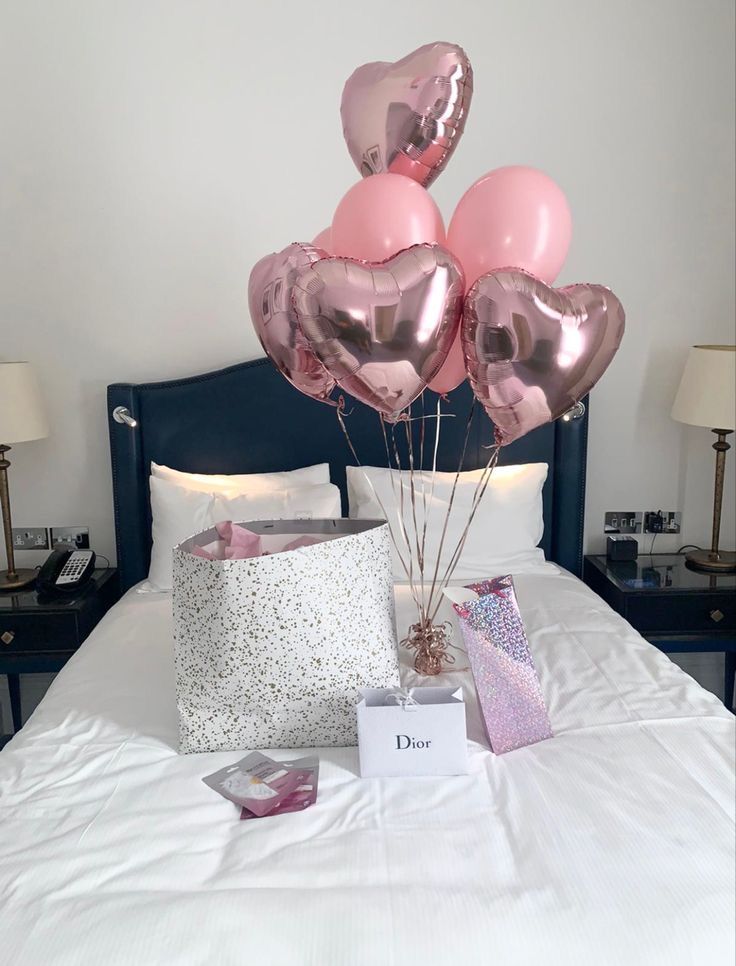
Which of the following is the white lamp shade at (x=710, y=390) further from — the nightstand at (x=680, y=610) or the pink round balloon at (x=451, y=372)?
the pink round balloon at (x=451, y=372)

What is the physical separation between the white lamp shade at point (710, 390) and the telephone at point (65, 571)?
6.31ft

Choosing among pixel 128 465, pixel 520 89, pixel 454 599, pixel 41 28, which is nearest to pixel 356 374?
pixel 454 599

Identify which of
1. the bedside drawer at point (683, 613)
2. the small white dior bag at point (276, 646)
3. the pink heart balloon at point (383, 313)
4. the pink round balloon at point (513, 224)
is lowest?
the bedside drawer at point (683, 613)

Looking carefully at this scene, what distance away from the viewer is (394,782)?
146 cm

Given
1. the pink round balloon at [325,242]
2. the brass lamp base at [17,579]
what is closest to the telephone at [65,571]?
the brass lamp base at [17,579]

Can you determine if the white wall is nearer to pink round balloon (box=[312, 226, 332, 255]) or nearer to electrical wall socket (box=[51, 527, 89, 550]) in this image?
electrical wall socket (box=[51, 527, 89, 550])

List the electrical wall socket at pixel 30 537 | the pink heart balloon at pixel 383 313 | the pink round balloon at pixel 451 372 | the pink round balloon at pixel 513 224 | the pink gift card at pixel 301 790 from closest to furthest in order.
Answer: the pink gift card at pixel 301 790 → the pink heart balloon at pixel 383 313 → the pink round balloon at pixel 513 224 → the pink round balloon at pixel 451 372 → the electrical wall socket at pixel 30 537

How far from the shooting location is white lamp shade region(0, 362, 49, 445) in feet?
8.55

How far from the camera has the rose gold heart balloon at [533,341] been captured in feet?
4.95

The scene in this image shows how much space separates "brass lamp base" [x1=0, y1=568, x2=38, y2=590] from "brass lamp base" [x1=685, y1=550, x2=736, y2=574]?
2122 mm

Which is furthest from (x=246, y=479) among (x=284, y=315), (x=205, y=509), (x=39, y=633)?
(x=284, y=315)

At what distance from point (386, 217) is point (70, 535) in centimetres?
181

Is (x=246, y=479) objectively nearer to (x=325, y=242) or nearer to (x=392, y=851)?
(x=325, y=242)

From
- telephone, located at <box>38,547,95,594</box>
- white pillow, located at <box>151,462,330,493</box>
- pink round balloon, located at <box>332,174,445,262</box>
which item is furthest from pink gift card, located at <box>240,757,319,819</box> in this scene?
telephone, located at <box>38,547,95,594</box>
